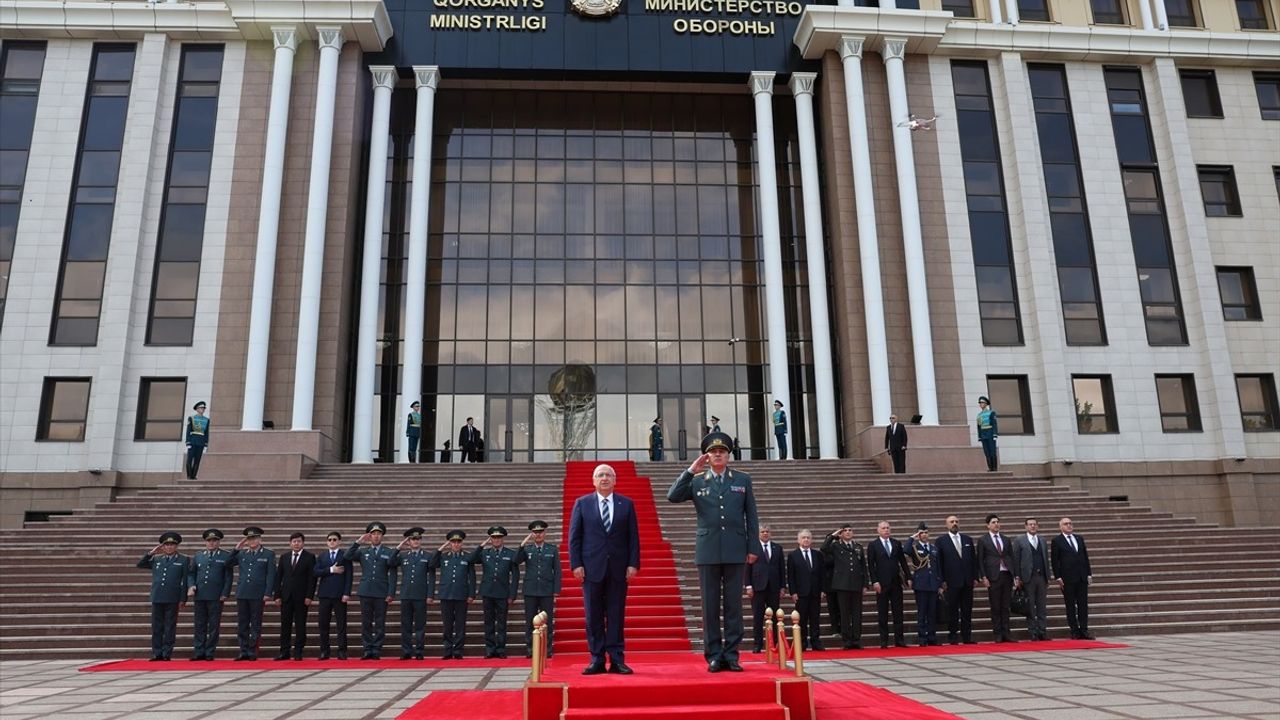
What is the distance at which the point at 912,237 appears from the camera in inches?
1055

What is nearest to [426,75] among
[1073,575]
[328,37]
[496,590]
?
[328,37]

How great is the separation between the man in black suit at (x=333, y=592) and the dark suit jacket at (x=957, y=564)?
348 inches

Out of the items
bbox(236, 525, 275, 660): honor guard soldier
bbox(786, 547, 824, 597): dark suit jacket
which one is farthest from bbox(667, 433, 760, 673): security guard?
bbox(236, 525, 275, 660): honor guard soldier

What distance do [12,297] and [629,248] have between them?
1953 cm

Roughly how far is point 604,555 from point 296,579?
680 centimetres

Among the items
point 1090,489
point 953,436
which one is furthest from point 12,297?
point 1090,489

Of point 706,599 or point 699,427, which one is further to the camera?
point 699,427

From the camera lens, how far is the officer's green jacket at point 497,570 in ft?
40.0

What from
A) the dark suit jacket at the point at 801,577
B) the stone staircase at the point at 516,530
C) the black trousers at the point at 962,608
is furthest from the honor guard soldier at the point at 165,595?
the black trousers at the point at 962,608

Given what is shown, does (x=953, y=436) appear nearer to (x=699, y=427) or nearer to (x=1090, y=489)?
(x=1090, y=489)

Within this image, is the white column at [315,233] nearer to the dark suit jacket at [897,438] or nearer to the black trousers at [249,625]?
the black trousers at [249,625]

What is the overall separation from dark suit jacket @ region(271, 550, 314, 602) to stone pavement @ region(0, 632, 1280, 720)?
4.98 feet

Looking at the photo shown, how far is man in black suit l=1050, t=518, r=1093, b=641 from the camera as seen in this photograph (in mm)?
13195

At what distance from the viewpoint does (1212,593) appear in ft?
50.5
